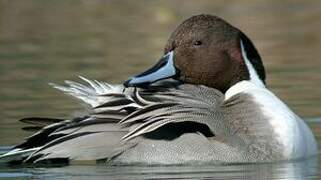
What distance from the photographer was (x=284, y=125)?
9.61 metres

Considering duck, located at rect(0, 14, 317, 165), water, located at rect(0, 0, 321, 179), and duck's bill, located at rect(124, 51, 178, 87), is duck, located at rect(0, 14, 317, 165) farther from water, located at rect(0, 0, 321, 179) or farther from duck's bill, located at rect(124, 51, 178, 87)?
water, located at rect(0, 0, 321, 179)

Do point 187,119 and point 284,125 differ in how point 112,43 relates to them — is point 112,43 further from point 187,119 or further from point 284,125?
point 187,119

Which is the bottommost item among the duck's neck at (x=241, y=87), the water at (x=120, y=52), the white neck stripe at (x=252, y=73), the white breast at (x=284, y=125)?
the white breast at (x=284, y=125)

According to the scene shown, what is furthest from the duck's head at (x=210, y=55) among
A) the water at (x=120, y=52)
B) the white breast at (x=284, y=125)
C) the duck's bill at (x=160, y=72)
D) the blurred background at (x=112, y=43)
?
the blurred background at (x=112, y=43)

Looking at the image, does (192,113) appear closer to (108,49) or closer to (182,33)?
(182,33)

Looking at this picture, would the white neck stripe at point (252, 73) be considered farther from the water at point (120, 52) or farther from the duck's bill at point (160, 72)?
the water at point (120, 52)

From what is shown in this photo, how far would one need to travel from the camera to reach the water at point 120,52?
368 inches

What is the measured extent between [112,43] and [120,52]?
5.14ft

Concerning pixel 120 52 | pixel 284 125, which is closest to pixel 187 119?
pixel 284 125

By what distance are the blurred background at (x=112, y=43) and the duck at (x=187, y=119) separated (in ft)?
3.99

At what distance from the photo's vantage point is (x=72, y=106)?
13.0 meters

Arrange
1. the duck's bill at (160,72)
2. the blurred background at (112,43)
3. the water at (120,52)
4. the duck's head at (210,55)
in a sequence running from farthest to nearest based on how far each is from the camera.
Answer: the blurred background at (112,43), the duck's head at (210,55), the duck's bill at (160,72), the water at (120,52)

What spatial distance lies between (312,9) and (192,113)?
1569 cm

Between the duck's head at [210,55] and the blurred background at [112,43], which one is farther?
the blurred background at [112,43]
